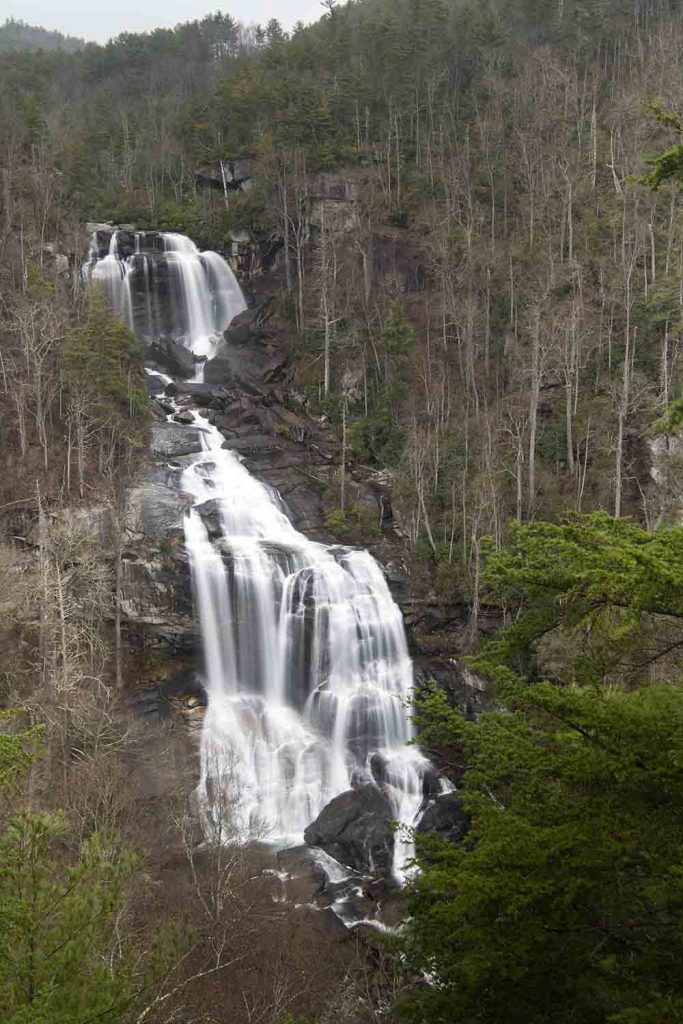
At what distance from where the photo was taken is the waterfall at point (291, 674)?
22266 millimetres

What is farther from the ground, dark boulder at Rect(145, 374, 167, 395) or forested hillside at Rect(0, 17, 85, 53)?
forested hillside at Rect(0, 17, 85, 53)

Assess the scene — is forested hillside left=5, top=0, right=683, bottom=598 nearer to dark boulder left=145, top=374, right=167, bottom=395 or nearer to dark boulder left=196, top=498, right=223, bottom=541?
dark boulder left=196, top=498, right=223, bottom=541

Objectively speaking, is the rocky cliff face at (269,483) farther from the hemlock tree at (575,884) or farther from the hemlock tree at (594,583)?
the hemlock tree at (594,583)

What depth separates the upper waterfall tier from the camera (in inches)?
1654

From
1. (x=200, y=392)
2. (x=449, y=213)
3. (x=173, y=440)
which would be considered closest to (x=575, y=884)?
(x=173, y=440)

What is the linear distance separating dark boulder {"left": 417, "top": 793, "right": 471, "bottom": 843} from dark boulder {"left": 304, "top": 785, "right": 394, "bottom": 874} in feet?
3.39

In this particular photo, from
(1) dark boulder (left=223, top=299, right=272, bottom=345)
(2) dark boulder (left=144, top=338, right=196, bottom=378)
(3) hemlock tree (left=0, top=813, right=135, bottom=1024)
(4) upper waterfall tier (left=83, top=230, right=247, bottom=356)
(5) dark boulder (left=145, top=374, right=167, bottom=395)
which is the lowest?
(3) hemlock tree (left=0, top=813, right=135, bottom=1024)

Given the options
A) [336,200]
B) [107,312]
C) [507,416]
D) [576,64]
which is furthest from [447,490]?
[576,64]

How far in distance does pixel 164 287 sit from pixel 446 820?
33.7 meters

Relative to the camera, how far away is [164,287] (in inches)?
1694

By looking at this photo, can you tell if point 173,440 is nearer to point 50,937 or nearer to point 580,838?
point 50,937

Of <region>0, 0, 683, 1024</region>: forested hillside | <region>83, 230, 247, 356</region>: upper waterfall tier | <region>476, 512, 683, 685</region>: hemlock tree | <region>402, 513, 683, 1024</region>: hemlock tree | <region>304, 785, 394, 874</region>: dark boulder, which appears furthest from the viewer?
<region>83, 230, 247, 356</region>: upper waterfall tier

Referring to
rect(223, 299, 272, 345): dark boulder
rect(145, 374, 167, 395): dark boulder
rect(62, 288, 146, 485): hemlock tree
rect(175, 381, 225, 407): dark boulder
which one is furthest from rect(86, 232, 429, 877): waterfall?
rect(223, 299, 272, 345): dark boulder

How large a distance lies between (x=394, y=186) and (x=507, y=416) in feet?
72.9
